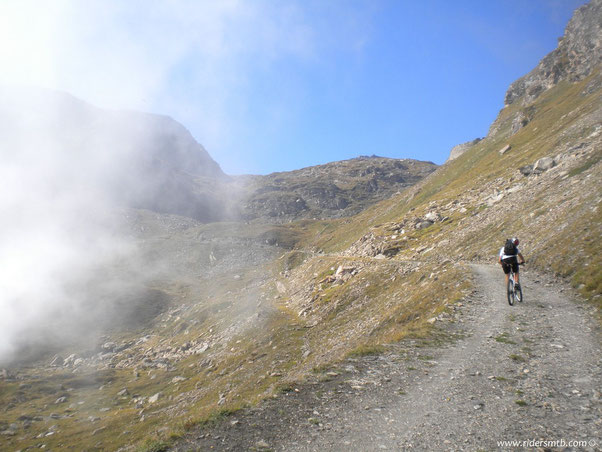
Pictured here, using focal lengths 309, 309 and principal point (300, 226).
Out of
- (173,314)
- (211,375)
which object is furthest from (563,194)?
(173,314)

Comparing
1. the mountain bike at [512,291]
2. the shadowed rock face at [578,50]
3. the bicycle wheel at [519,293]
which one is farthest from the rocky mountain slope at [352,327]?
the shadowed rock face at [578,50]

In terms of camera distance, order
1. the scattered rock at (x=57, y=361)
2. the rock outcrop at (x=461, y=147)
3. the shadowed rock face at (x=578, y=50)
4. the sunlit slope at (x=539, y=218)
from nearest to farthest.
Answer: the sunlit slope at (x=539, y=218), the scattered rock at (x=57, y=361), the shadowed rock face at (x=578, y=50), the rock outcrop at (x=461, y=147)

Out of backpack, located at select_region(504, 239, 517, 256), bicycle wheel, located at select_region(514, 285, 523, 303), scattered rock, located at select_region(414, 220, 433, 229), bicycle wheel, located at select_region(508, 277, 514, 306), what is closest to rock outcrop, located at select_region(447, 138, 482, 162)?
scattered rock, located at select_region(414, 220, 433, 229)

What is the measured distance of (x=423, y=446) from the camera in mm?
7590

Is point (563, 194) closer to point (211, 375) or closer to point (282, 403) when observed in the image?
point (282, 403)

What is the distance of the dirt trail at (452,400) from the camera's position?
7.77 m

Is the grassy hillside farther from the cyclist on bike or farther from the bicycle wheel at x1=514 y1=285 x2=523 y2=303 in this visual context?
the cyclist on bike

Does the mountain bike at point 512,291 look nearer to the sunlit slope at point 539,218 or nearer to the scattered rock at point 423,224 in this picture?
the sunlit slope at point 539,218

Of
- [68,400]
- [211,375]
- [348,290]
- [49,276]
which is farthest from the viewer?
[49,276]

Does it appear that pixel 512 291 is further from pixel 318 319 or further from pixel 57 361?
pixel 57 361

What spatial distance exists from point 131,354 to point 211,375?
57501 mm

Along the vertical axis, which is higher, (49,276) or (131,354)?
(49,276)

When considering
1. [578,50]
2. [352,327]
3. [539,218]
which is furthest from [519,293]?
[578,50]

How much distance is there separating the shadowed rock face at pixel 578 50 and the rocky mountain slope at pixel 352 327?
1349 inches
